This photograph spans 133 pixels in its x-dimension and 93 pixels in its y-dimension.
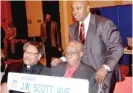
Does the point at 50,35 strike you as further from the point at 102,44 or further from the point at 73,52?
the point at 73,52

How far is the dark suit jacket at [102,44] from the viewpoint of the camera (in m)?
2.43

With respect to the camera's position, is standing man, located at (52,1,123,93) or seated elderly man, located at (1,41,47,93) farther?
→ seated elderly man, located at (1,41,47,93)

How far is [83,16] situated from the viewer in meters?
2.50

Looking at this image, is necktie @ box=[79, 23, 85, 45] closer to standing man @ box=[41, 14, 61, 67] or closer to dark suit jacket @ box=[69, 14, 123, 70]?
dark suit jacket @ box=[69, 14, 123, 70]

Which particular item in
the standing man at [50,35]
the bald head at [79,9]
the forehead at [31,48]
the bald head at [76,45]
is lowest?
the standing man at [50,35]

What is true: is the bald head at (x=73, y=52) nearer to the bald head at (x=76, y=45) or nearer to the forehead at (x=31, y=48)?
the bald head at (x=76, y=45)

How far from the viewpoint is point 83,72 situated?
2416mm

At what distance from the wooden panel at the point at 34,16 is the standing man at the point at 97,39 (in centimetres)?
903

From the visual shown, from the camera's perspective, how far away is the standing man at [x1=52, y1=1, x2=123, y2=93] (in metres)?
2.43

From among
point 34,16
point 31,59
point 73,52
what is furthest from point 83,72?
point 34,16

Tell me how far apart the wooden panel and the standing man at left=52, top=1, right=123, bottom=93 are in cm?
903

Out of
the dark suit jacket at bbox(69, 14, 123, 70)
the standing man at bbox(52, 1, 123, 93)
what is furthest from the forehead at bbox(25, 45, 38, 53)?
the dark suit jacket at bbox(69, 14, 123, 70)

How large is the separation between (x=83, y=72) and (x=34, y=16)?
31.5 ft

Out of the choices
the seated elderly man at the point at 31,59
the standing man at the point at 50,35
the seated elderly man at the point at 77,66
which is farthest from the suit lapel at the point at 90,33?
the standing man at the point at 50,35
